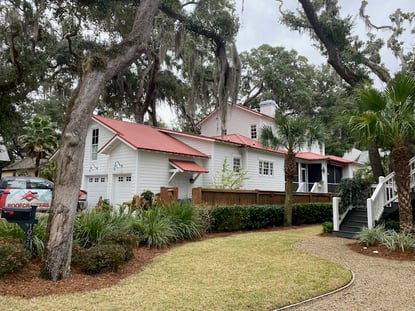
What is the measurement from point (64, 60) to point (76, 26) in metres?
7.22

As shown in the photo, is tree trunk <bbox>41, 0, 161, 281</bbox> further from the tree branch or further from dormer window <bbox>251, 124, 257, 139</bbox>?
dormer window <bbox>251, 124, 257, 139</bbox>

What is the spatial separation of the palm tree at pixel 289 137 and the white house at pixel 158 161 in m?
4.09

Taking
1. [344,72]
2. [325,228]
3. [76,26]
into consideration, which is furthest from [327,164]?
[76,26]

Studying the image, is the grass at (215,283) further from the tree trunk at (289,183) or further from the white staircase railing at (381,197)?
the tree trunk at (289,183)

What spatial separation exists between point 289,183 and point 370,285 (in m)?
8.49

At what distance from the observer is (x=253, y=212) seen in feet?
42.6

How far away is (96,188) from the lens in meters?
17.5

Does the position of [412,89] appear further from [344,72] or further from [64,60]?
[64,60]

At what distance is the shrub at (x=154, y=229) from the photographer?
8.70 metres

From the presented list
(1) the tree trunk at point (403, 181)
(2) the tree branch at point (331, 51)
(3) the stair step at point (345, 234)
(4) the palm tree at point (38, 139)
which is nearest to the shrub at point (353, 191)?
(3) the stair step at point (345, 234)

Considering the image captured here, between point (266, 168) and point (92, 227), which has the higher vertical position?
point (266, 168)

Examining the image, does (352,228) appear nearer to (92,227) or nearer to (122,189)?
(92,227)

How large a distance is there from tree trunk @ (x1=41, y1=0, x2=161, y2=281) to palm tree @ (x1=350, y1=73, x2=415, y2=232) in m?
6.47

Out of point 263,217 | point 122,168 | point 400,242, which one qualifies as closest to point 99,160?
point 122,168
